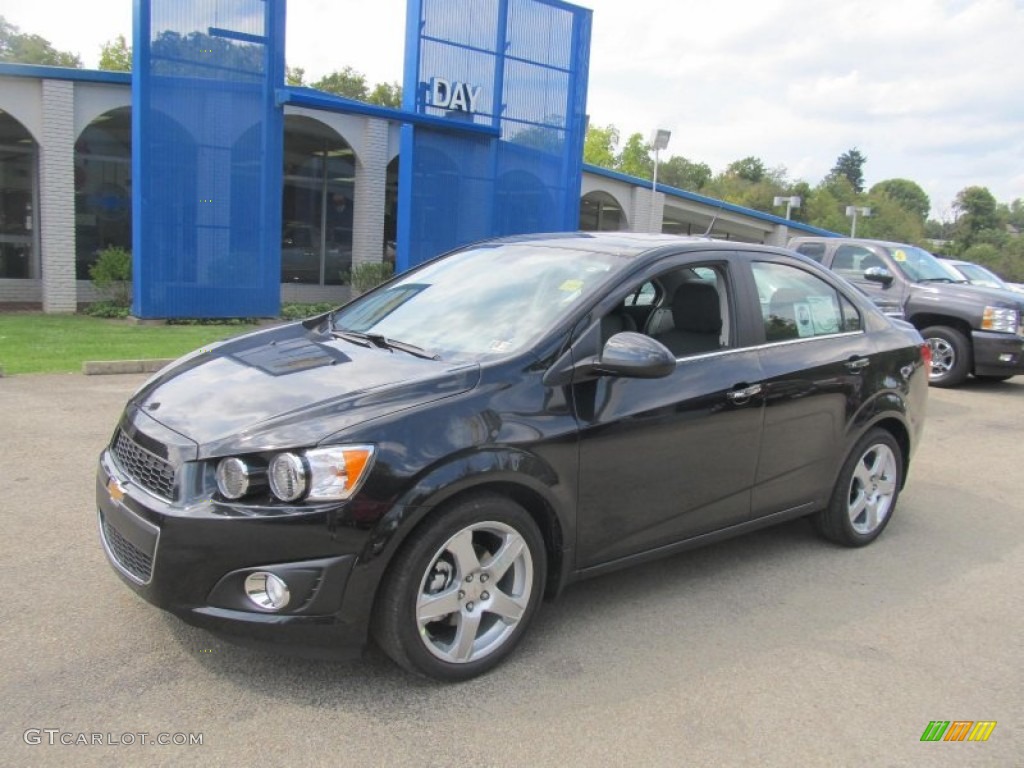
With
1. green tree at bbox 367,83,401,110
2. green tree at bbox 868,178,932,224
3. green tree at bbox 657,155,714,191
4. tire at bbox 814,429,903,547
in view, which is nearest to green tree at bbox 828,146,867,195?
green tree at bbox 868,178,932,224

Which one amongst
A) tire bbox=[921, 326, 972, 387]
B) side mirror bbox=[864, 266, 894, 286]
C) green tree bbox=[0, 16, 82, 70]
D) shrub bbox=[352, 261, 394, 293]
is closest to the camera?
side mirror bbox=[864, 266, 894, 286]

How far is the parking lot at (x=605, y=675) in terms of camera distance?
277 centimetres

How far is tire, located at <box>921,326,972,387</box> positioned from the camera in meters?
10.9

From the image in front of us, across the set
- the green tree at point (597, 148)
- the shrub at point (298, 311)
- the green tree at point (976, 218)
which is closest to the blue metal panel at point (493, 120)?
the shrub at point (298, 311)

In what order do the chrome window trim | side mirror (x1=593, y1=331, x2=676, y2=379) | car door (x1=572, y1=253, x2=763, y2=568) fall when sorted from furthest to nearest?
the chrome window trim < car door (x1=572, y1=253, x2=763, y2=568) < side mirror (x1=593, y1=331, x2=676, y2=379)

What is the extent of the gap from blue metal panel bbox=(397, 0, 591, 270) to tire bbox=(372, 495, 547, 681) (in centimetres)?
1249

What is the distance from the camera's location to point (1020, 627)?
155 inches

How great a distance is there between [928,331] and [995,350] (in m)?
0.88

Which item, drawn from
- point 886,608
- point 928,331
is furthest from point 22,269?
point 886,608

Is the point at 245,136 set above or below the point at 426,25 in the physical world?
below

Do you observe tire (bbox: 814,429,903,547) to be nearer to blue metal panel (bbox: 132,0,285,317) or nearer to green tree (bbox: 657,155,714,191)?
blue metal panel (bbox: 132,0,285,317)

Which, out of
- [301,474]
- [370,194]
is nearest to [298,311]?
[370,194]

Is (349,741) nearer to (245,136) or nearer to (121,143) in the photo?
(245,136)

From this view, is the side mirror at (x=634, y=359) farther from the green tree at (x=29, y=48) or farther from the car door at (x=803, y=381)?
the green tree at (x=29, y=48)
